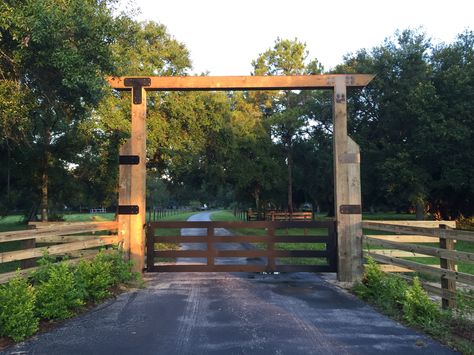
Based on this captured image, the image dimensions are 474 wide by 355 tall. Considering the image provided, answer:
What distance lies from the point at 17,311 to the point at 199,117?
12.9 meters

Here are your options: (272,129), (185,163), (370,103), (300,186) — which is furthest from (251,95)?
(185,163)

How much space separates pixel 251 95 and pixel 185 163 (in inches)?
712

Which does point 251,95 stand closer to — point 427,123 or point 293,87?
point 427,123

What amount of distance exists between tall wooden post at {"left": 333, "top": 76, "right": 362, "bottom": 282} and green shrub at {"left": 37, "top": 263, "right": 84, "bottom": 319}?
204 inches

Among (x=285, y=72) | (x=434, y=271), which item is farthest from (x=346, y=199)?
(x=285, y=72)

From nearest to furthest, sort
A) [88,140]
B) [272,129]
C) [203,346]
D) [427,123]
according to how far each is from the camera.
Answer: [203,346], [88,140], [427,123], [272,129]

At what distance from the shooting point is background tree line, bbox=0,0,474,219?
22.7 ft

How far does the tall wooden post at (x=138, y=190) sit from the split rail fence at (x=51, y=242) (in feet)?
1.21

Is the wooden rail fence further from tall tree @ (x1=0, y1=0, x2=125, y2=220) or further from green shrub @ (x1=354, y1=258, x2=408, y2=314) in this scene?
tall tree @ (x1=0, y1=0, x2=125, y2=220)

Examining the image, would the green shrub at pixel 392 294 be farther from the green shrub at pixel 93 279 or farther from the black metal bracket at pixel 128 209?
the black metal bracket at pixel 128 209

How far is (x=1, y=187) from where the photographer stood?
80.8 feet

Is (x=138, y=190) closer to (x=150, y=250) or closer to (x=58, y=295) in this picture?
(x=150, y=250)

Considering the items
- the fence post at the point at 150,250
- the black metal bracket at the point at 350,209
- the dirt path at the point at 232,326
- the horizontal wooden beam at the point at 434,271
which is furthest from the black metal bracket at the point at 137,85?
the horizontal wooden beam at the point at 434,271

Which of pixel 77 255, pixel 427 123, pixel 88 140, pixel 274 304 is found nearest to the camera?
pixel 274 304
